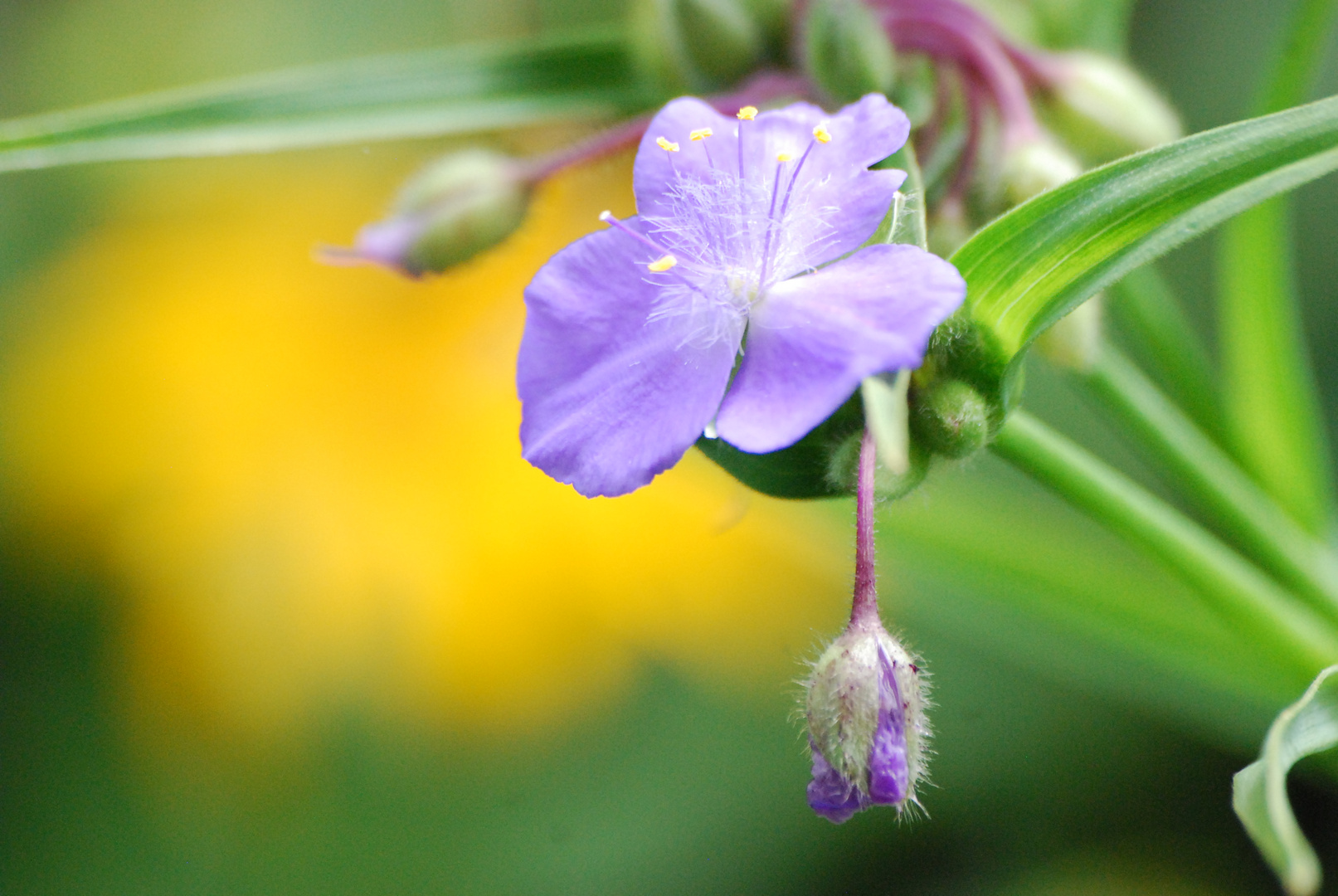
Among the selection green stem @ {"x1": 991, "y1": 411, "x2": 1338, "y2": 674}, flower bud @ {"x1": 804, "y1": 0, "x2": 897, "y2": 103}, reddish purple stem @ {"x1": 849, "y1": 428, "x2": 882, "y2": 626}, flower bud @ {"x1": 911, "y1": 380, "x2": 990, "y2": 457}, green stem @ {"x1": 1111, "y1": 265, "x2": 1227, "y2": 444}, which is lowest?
reddish purple stem @ {"x1": 849, "y1": 428, "x2": 882, "y2": 626}

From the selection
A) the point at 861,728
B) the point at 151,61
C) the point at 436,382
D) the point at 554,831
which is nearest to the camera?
the point at 861,728

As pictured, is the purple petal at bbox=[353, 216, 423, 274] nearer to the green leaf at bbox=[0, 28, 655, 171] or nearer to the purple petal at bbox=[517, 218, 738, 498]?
the green leaf at bbox=[0, 28, 655, 171]

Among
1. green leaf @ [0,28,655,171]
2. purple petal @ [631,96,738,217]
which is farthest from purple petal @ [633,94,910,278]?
green leaf @ [0,28,655,171]

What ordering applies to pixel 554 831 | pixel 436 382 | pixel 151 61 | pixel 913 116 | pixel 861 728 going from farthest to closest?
1. pixel 151 61
2. pixel 436 382
3. pixel 554 831
4. pixel 913 116
5. pixel 861 728

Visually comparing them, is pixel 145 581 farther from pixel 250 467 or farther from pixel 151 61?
pixel 151 61

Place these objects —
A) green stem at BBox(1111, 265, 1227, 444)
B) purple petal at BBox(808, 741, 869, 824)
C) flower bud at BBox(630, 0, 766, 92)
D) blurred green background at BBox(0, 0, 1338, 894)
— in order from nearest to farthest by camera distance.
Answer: purple petal at BBox(808, 741, 869, 824)
flower bud at BBox(630, 0, 766, 92)
green stem at BBox(1111, 265, 1227, 444)
blurred green background at BBox(0, 0, 1338, 894)

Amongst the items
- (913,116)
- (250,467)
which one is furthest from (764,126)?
(250,467)
